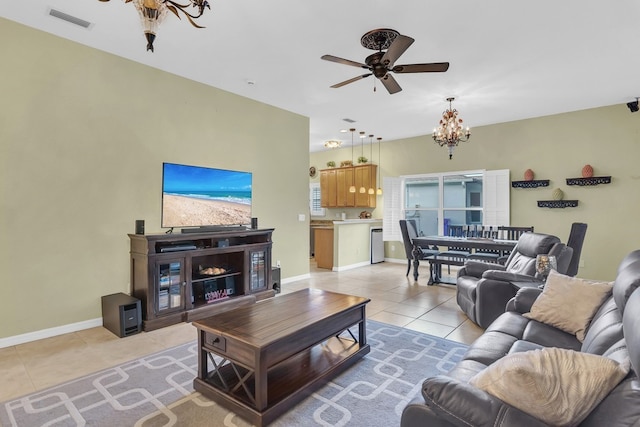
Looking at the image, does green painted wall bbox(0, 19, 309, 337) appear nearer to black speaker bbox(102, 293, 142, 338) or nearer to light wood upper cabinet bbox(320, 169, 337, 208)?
black speaker bbox(102, 293, 142, 338)

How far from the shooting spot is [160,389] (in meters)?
2.34

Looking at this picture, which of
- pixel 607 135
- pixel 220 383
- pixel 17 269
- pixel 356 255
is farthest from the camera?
pixel 356 255

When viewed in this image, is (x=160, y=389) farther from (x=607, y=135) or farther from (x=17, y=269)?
(x=607, y=135)

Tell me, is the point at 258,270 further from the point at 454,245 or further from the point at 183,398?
the point at 454,245

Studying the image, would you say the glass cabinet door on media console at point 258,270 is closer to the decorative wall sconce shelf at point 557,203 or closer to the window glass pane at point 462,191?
the window glass pane at point 462,191

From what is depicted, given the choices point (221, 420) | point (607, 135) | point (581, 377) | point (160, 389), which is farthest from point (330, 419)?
point (607, 135)

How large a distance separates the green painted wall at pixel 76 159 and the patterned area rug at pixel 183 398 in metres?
1.31

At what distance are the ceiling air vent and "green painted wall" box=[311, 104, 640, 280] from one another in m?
5.90

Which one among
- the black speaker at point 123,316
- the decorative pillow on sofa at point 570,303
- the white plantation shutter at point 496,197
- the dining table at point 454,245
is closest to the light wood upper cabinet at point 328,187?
the dining table at point 454,245

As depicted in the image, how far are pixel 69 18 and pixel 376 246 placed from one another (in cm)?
656

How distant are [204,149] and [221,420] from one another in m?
3.47

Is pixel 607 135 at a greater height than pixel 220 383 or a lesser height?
greater

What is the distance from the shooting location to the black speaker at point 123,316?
129 inches

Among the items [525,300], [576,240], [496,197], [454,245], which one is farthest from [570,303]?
[496,197]
